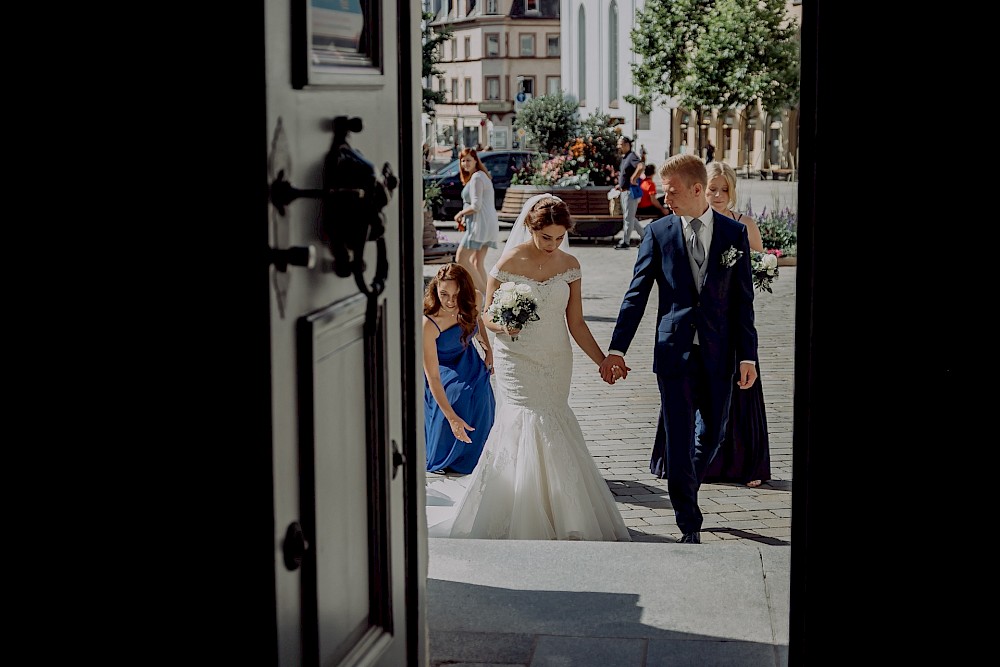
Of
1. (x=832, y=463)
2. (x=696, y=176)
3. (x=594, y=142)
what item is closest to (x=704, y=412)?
(x=696, y=176)

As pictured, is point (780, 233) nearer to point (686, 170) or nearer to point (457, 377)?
point (457, 377)

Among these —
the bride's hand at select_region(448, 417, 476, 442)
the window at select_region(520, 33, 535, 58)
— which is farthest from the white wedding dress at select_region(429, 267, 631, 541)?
the window at select_region(520, 33, 535, 58)

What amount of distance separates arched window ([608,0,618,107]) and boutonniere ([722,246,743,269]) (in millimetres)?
44739

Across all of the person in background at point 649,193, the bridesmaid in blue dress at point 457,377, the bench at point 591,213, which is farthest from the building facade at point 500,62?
the bridesmaid in blue dress at point 457,377

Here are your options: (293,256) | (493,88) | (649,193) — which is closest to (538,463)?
(293,256)

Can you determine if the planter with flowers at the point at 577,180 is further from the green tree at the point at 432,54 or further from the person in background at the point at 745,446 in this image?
the person in background at the point at 745,446

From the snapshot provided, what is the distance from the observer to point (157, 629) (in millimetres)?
2568

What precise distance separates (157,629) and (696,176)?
470 centimetres

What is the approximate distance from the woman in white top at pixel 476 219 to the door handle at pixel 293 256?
43.0ft

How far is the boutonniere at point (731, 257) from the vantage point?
21.8ft

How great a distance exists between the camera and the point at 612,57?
51.6 metres

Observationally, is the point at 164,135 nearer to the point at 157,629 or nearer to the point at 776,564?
the point at 157,629

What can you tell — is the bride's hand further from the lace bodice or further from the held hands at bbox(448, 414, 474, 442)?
the lace bodice

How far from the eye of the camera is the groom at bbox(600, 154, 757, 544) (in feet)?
21.5
